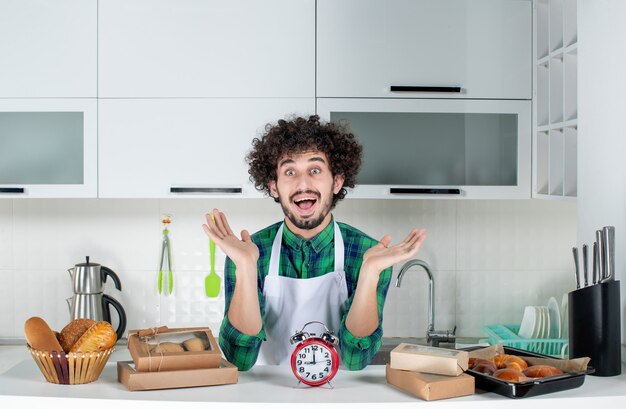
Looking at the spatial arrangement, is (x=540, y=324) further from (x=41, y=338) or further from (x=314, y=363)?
(x=41, y=338)

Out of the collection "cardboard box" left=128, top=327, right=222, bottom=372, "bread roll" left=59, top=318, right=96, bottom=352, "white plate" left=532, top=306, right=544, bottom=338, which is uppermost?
"bread roll" left=59, top=318, right=96, bottom=352

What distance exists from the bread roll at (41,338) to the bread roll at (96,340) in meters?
0.04

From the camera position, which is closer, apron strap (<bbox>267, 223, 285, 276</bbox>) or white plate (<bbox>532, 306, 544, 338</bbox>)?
apron strap (<bbox>267, 223, 285, 276</bbox>)

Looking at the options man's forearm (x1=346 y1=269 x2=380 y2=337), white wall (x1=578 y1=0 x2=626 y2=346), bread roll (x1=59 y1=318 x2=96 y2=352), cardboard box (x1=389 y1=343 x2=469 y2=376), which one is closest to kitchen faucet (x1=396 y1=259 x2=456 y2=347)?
white wall (x1=578 y1=0 x2=626 y2=346)

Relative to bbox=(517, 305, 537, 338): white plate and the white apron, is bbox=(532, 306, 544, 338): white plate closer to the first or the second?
bbox=(517, 305, 537, 338): white plate

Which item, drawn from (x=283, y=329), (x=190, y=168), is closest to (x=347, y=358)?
(x=283, y=329)

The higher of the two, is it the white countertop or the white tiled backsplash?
the white tiled backsplash

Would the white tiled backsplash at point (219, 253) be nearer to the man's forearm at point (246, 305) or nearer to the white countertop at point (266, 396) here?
the man's forearm at point (246, 305)

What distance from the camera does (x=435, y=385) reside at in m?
1.49

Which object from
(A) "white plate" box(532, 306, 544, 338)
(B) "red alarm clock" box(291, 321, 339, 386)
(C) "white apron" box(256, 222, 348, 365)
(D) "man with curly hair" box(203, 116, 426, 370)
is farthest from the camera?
(A) "white plate" box(532, 306, 544, 338)

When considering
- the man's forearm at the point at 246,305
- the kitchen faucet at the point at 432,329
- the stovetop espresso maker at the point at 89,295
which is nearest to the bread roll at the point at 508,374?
the man's forearm at the point at 246,305

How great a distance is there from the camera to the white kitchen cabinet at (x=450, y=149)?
283cm

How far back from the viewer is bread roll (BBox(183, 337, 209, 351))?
1.61 m

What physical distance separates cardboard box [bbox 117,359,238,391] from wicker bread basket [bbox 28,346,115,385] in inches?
2.4
